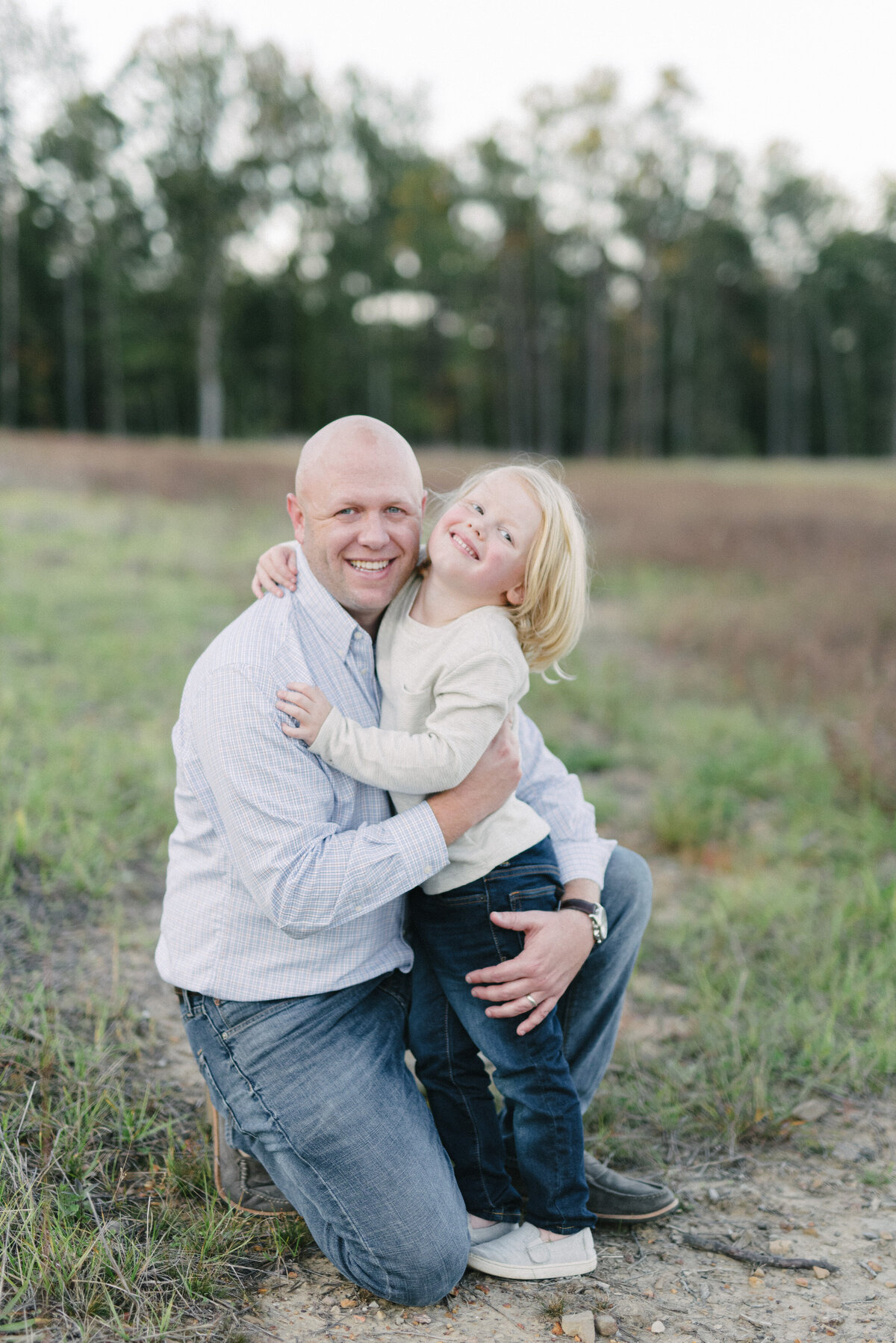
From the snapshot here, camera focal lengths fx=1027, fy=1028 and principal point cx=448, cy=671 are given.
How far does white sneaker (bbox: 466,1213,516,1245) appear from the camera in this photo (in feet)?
7.59

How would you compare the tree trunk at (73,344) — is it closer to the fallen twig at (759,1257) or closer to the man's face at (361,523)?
the man's face at (361,523)

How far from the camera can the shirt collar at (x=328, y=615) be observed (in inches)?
92.4

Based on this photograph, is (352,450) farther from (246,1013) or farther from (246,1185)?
(246,1185)

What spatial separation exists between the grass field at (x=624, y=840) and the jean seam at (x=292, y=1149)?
0.23 metres

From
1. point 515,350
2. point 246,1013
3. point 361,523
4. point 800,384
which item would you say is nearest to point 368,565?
point 361,523

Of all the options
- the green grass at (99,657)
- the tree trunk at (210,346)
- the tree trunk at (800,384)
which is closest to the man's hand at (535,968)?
the green grass at (99,657)

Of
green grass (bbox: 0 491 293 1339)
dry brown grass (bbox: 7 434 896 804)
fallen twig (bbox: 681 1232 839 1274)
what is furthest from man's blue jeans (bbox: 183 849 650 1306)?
dry brown grass (bbox: 7 434 896 804)

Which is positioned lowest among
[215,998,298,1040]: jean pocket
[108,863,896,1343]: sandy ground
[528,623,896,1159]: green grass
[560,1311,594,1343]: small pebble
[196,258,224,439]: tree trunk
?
[108,863,896,1343]: sandy ground

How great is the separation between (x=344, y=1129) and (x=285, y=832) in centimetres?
63

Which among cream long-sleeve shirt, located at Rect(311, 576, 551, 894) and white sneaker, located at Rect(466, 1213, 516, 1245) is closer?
cream long-sleeve shirt, located at Rect(311, 576, 551, 894)

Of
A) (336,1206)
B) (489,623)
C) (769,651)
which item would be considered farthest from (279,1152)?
(769,651)

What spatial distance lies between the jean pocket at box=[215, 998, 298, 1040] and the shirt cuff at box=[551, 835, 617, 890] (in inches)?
29.1

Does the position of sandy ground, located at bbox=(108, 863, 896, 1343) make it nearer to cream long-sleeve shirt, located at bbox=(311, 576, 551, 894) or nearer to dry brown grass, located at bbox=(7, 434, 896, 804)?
cream long-sleeve shirt, located at bbox=(311, 576, 551, 894)

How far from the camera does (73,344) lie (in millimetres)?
32844
